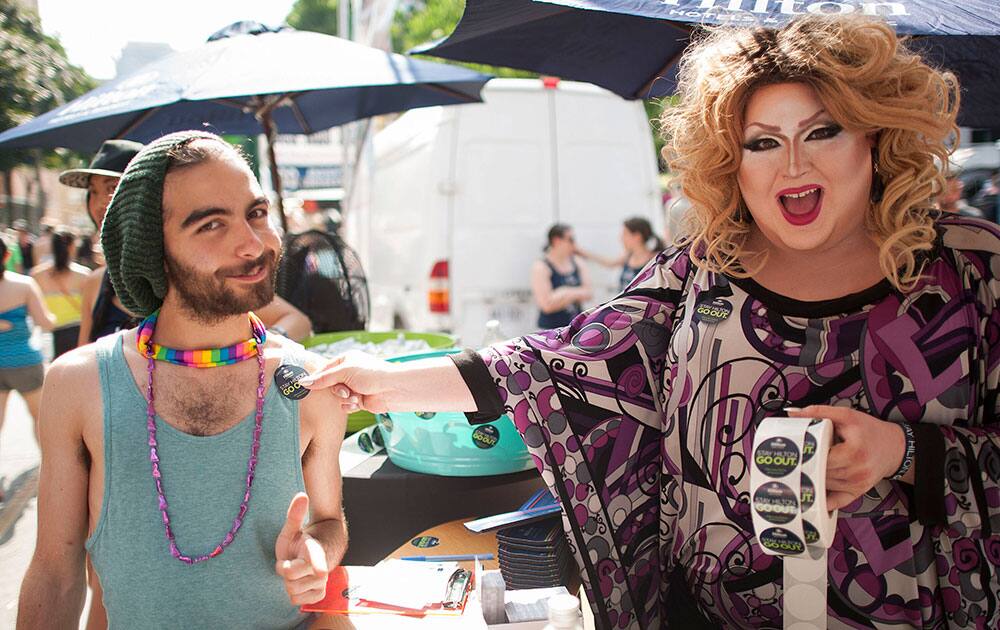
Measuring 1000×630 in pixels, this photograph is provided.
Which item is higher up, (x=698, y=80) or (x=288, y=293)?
(x=698, y=80)

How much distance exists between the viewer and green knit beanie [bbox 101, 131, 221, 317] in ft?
5.47

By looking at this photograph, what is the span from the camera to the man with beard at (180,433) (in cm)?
162

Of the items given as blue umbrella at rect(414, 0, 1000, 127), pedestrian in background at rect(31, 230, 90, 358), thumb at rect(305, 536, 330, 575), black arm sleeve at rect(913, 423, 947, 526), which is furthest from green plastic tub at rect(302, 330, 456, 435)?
pedestrian in background at rect(31, 230, 90, 358)

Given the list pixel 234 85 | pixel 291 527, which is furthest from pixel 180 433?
pixel 234 85

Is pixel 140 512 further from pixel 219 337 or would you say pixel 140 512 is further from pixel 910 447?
pixel 910 447

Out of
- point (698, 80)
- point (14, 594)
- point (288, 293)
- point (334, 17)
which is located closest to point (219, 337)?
point (698, 80)

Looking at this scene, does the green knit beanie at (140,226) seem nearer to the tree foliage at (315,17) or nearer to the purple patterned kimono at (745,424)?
the purple patterned kimono at (745,424)

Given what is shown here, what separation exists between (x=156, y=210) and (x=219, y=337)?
0.32 metres

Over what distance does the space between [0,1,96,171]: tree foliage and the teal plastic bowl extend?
33.7 feet

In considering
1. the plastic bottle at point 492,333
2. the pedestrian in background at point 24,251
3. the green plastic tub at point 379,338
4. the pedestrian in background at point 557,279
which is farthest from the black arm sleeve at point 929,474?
the pedestrian in background at point 24,251

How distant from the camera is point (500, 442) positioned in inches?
91.4

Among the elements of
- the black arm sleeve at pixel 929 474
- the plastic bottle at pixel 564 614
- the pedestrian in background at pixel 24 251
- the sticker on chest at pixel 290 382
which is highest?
the sticker on chest at pixel 290 382

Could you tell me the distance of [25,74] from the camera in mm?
13211

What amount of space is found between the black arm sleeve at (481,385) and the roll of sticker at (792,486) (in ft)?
2.24
